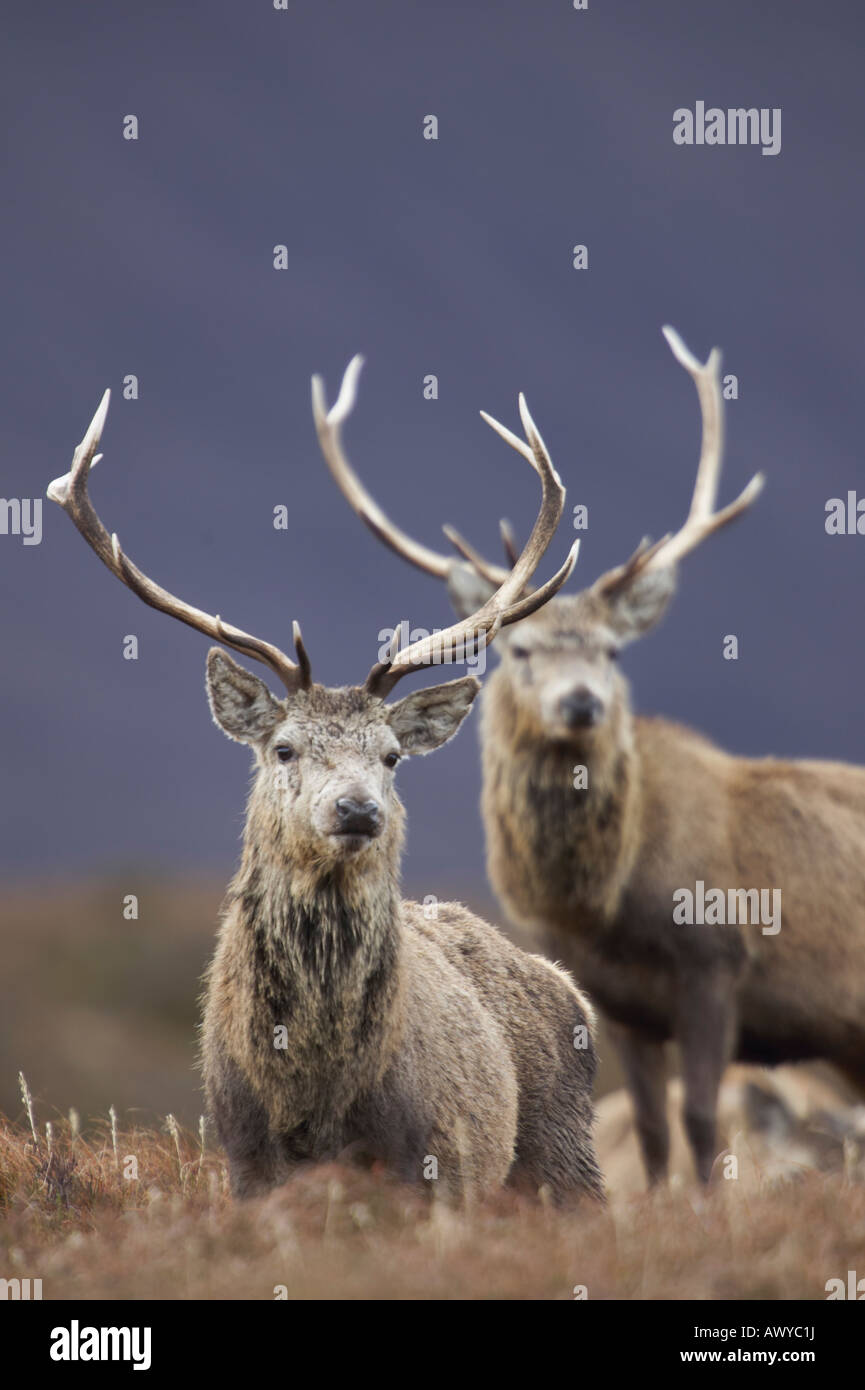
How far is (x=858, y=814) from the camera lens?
9078mm

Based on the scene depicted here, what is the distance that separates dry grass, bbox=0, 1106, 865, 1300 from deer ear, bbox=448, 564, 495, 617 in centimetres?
426

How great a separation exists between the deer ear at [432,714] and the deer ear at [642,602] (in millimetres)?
2997

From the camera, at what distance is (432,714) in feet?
19.4

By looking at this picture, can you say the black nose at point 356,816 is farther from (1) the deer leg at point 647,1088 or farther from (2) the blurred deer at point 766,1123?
(2) the blurred deer at point 766,1123

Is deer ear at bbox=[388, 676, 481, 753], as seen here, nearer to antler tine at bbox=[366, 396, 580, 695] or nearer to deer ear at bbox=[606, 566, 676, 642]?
antler tine at bbox=[366, 396, 580, 695]

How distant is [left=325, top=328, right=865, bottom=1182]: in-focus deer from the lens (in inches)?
317

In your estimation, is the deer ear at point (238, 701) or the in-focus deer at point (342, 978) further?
the deer ear at point (238, 701)

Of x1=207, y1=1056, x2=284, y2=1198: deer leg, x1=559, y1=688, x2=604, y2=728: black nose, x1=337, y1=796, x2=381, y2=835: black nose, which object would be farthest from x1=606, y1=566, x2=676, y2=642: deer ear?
x1=207, y1=1056, x2=284, y2=1198: deer leg

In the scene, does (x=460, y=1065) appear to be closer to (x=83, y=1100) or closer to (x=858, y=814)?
(x=858, y=814)

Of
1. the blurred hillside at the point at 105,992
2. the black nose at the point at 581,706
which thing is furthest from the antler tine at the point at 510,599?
the blurred hillside at the point at 105,992

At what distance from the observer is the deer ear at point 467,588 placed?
9094mm

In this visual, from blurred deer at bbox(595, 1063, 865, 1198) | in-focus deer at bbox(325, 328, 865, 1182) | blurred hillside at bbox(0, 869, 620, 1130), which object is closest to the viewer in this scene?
in-focus deer at bbox(325, 328, 865, 1182)

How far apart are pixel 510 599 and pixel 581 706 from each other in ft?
4.50
